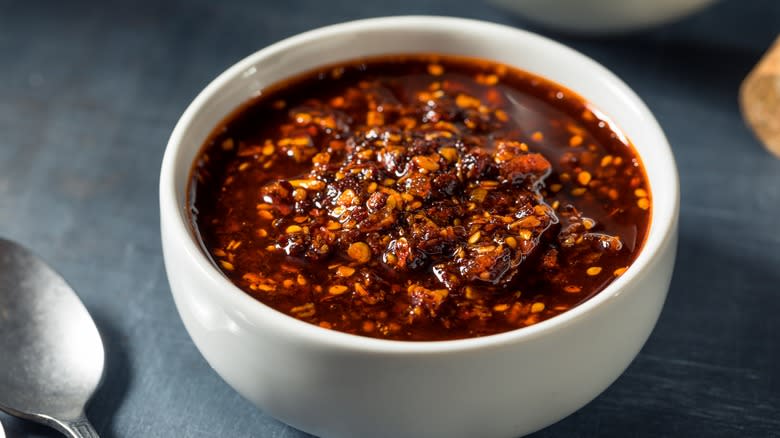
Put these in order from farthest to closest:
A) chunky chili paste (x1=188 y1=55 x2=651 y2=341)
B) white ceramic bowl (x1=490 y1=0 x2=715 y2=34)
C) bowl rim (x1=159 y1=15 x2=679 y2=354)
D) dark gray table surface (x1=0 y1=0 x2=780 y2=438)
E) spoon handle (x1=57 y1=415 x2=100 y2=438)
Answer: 1. white ceramic bowl (x1=490 y1=0 x2=715 y2=34)
2. dark gray table surface (x1=0 y1=0 x2=780 y2=438)
3. spoon handle (x1=57 y1=415 x2=100 y2=438)
4. chunky chili paste (x1=188 y1=55 x2=651 y2=341)
5. bowl rim (x1=159 y1=15 x2=679 y2=354)

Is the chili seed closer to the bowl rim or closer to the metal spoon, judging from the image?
the bowl rim

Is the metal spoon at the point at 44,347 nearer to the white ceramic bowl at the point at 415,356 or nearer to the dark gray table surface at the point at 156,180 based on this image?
the dark gray table surface at the point at 156,180

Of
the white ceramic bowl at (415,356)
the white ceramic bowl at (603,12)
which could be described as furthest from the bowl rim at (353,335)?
the white ceramic bowl at (603,12)

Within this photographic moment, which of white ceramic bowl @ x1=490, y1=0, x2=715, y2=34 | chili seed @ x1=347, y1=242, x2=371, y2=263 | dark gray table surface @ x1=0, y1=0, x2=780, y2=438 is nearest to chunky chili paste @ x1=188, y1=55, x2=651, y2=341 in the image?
chili seed @ x1=347, y1=242, x2=371, y2=263

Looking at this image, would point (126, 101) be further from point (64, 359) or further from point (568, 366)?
point (568, 366)

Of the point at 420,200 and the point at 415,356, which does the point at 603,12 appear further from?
the point at 415,356

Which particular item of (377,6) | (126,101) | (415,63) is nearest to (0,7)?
(126,101)

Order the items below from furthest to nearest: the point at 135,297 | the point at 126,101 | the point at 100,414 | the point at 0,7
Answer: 1. the point at 0,7
2. the point at 126,101
3. the point at 135,297
4. the point at 100,414
